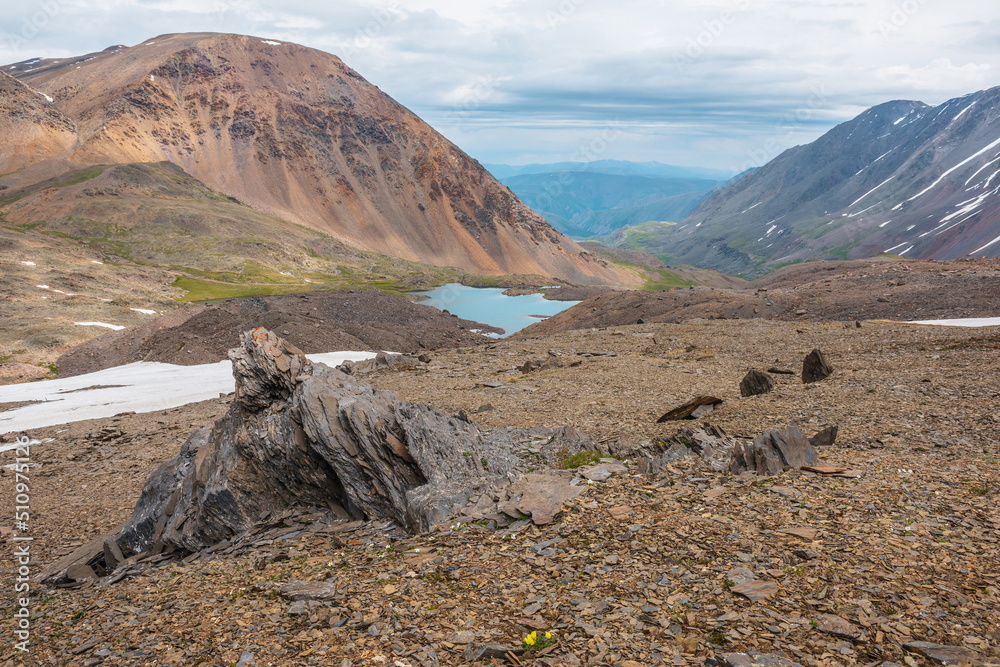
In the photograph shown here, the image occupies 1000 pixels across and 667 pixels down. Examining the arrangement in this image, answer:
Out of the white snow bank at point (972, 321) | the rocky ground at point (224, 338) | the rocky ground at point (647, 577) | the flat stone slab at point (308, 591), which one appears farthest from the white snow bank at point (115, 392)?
the white snow bank at point (972, 321)

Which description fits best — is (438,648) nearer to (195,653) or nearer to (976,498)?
(195,653)

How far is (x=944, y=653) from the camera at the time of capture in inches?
309

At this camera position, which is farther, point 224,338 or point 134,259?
point 134,259

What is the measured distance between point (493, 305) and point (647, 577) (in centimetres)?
10982

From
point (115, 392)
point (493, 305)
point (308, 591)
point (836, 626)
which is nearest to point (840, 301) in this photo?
point (836, 626)

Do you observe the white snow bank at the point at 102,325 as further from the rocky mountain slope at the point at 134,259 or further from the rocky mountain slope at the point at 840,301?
the rocky mountain slope at the point at 840,301

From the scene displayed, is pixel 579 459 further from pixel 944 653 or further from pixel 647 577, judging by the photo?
pixel 944 653

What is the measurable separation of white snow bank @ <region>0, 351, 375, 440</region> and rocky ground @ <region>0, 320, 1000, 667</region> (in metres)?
19.2

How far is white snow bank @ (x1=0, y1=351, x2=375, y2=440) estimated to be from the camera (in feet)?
112

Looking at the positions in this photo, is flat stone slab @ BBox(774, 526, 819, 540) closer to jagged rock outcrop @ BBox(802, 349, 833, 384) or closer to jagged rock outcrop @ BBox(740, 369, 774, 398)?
jagged rock outcrop @ BBox(740, 369, 774, 398)

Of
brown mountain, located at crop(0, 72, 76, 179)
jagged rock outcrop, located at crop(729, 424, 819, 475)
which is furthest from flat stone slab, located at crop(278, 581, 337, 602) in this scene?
brown mountain, located at crop(0, 72, 76, 179)

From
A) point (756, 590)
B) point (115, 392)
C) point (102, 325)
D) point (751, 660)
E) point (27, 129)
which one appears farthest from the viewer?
point (27, 129)

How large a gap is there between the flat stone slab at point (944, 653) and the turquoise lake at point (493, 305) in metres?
76.3

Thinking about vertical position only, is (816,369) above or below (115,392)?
above
